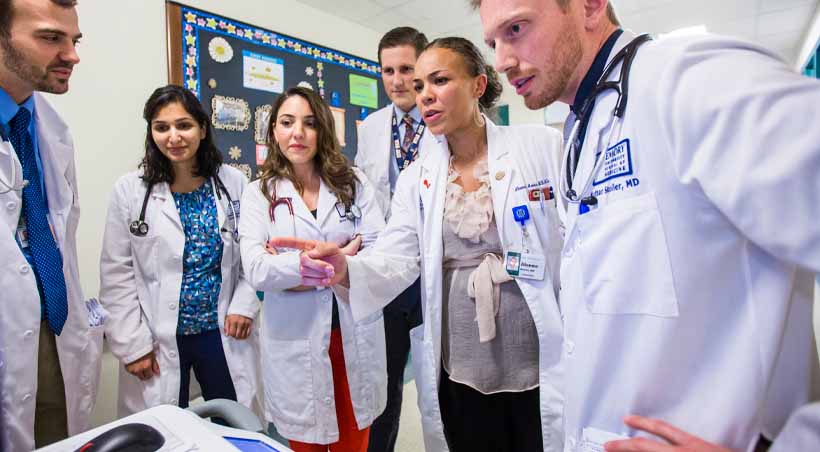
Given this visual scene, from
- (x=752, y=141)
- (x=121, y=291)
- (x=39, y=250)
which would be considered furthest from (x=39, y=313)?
(x=752, y=141)

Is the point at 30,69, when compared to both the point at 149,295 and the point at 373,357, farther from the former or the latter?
the point at 373,357

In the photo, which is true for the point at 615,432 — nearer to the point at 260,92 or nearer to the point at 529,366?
the point at 529,366

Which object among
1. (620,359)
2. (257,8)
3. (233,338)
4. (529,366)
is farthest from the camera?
(257,8)

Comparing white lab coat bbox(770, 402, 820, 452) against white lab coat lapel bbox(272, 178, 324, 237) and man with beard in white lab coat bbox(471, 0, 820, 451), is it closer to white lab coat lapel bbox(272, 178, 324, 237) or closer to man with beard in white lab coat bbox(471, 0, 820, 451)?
man with beard in white lab coat bbox(471, 0, 820, 451)

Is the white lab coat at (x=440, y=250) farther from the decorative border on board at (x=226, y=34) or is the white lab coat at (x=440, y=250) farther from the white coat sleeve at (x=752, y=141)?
the decorative border on board at (x=226, y=34)

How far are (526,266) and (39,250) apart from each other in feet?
4.63

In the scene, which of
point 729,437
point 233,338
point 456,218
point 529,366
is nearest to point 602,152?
point 729,437

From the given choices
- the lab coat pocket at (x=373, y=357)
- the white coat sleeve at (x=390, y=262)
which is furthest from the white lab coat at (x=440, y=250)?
the lab coat pocket at (x=373, y=357)

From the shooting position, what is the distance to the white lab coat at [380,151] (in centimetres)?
195

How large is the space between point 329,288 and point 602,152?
1.11 metres

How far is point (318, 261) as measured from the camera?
1.30 meters

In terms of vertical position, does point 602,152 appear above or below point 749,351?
above

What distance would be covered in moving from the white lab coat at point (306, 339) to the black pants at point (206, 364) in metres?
0.27

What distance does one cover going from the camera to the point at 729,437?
0.60 metres
